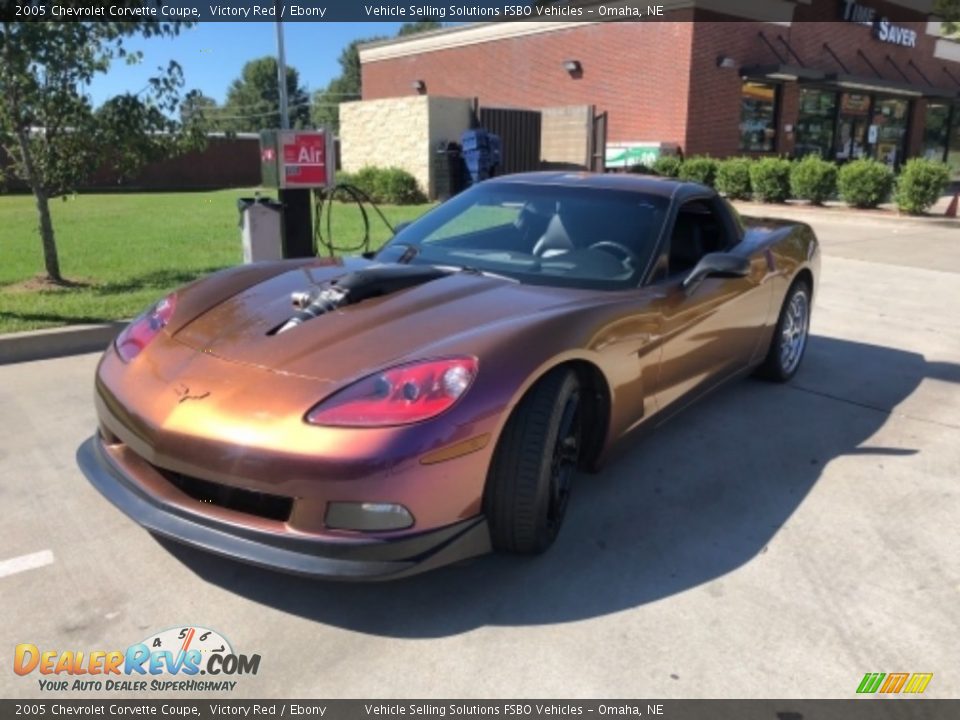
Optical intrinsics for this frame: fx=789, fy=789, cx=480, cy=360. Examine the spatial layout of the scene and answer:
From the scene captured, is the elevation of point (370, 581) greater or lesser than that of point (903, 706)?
greater

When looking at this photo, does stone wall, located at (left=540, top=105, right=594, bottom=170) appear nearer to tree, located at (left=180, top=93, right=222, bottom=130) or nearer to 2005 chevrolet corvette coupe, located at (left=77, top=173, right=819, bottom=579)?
tree, located at (left=180, top=93, right=222, bottom=130)

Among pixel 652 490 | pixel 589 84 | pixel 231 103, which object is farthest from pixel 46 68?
pixel 231 103

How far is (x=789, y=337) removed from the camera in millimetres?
5230

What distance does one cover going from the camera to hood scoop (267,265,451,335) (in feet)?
10.0

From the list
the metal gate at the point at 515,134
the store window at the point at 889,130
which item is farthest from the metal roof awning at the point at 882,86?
the metal gate at the point at 515,134

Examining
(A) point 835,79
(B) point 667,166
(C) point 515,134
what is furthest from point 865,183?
(A) point 835,79

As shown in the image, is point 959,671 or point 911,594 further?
point 911,594

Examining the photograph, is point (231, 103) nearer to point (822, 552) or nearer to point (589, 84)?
point (589, 84)

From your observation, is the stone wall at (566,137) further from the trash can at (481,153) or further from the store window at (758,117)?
the store window at (758,117)

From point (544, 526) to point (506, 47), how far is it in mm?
29366

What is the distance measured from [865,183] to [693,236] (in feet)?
50.8

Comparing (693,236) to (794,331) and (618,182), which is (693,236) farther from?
(794,331)

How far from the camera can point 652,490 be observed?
11.9ft

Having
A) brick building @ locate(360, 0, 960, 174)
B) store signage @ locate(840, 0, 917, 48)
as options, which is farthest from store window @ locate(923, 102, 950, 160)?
store signage @ locate(840, 0, 917, 48)
